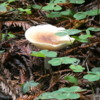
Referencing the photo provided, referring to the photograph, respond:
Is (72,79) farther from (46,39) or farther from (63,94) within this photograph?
(46,39)

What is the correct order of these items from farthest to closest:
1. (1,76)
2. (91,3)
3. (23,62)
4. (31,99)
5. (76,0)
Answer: (91,3) → (76,0) → (23,62) → (1,76) → (31,99)

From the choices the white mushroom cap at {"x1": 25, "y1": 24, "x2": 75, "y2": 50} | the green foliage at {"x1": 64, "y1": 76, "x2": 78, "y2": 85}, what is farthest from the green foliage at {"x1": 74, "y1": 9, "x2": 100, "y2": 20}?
→ the green foliage at {"x1": 64, "y1": 76, "x2": 78, "y2": 85}

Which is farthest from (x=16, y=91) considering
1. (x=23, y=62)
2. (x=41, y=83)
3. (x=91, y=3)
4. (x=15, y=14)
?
(x=91, y=3)

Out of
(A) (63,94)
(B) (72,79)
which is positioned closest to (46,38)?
(B) (72,79)

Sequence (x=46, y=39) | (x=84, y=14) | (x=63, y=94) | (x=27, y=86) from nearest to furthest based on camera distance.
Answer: (x=63, y=94)
(x=27, y=86)
(x=46, y=39)
(x=84, y=14)

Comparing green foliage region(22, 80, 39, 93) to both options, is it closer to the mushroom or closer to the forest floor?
the forest floor

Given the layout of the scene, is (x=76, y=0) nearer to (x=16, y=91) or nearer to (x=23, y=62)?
(x=23, y=62)

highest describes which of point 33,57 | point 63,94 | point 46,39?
point 46,39
